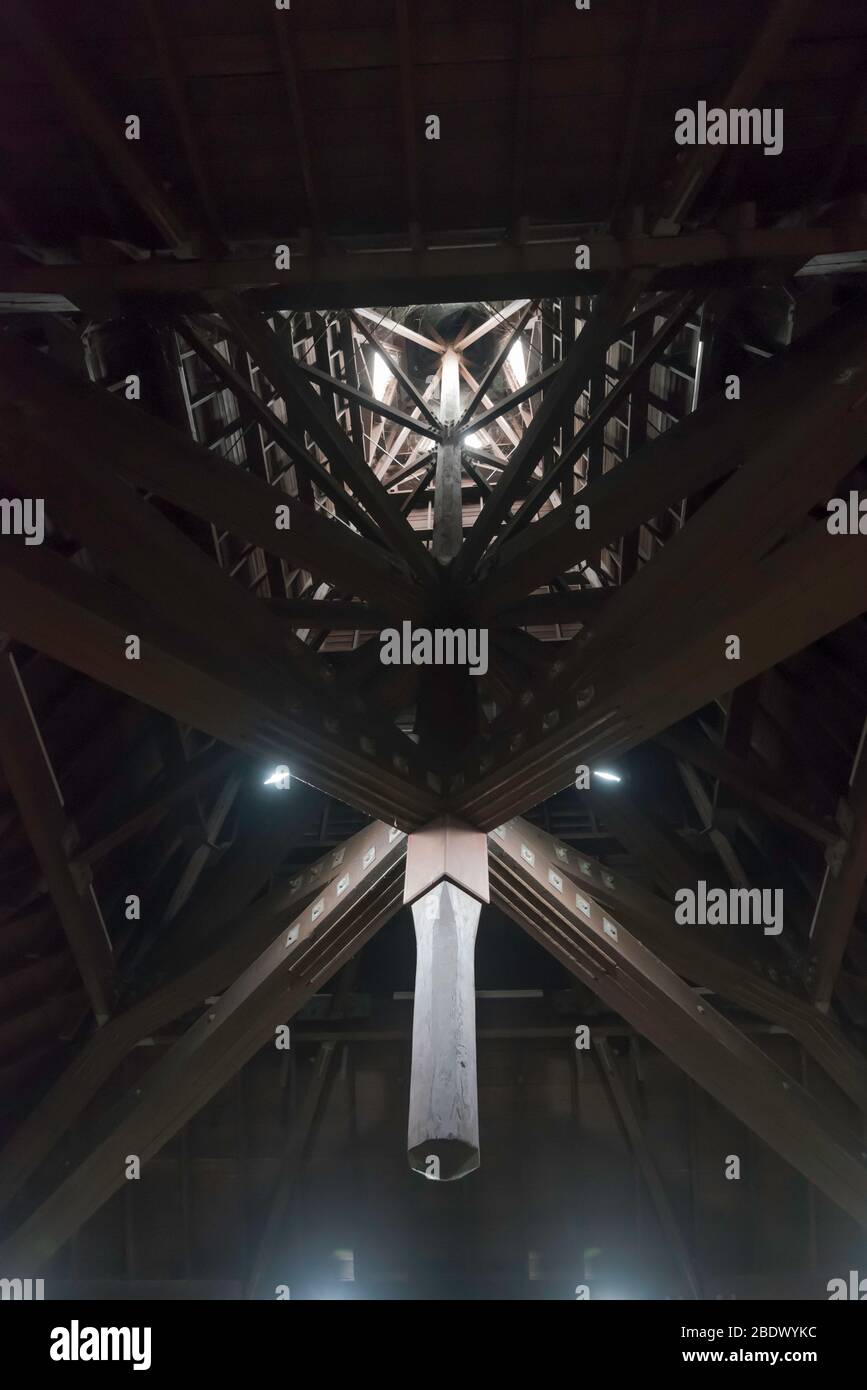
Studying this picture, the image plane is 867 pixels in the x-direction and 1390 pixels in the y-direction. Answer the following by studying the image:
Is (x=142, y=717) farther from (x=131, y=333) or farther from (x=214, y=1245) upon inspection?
(x=214, y=1245)

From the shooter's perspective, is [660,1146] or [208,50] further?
[660,1146]

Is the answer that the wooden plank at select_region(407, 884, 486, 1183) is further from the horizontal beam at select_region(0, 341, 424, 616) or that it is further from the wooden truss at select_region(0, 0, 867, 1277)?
the horizontal beam at select_region(0, 341, 424, 616)

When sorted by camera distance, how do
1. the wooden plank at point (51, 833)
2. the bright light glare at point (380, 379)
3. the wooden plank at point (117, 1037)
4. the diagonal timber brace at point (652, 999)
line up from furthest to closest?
the bright light glare at point (380, 379) < the wooden plank at point (117, 1037) < the wooden plank at point (51, 833) < the diagonal timber brace at point (652, 999)

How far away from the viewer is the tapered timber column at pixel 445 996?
434 cm

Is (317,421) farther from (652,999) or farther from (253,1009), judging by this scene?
(652,999)

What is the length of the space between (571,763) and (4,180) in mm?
4224

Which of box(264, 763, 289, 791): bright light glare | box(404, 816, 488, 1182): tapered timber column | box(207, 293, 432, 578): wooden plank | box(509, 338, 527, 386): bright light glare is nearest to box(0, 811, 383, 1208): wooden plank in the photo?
box(404, 816, 488, 1182): tapered timber column

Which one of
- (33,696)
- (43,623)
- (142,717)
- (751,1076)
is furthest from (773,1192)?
(43,623)

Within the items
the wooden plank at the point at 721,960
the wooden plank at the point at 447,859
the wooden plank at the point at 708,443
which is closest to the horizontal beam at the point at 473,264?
the wooden plank at the point at 708,443

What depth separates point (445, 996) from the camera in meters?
4.75

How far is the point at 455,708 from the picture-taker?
6977 mm

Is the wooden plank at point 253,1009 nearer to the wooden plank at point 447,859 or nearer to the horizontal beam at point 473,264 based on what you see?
the wooden plank at point 447,859

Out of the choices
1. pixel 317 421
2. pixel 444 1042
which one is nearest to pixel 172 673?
pixel 444 1042

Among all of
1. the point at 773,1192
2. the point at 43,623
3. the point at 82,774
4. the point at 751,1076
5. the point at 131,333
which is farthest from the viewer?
the point at 773,1192
